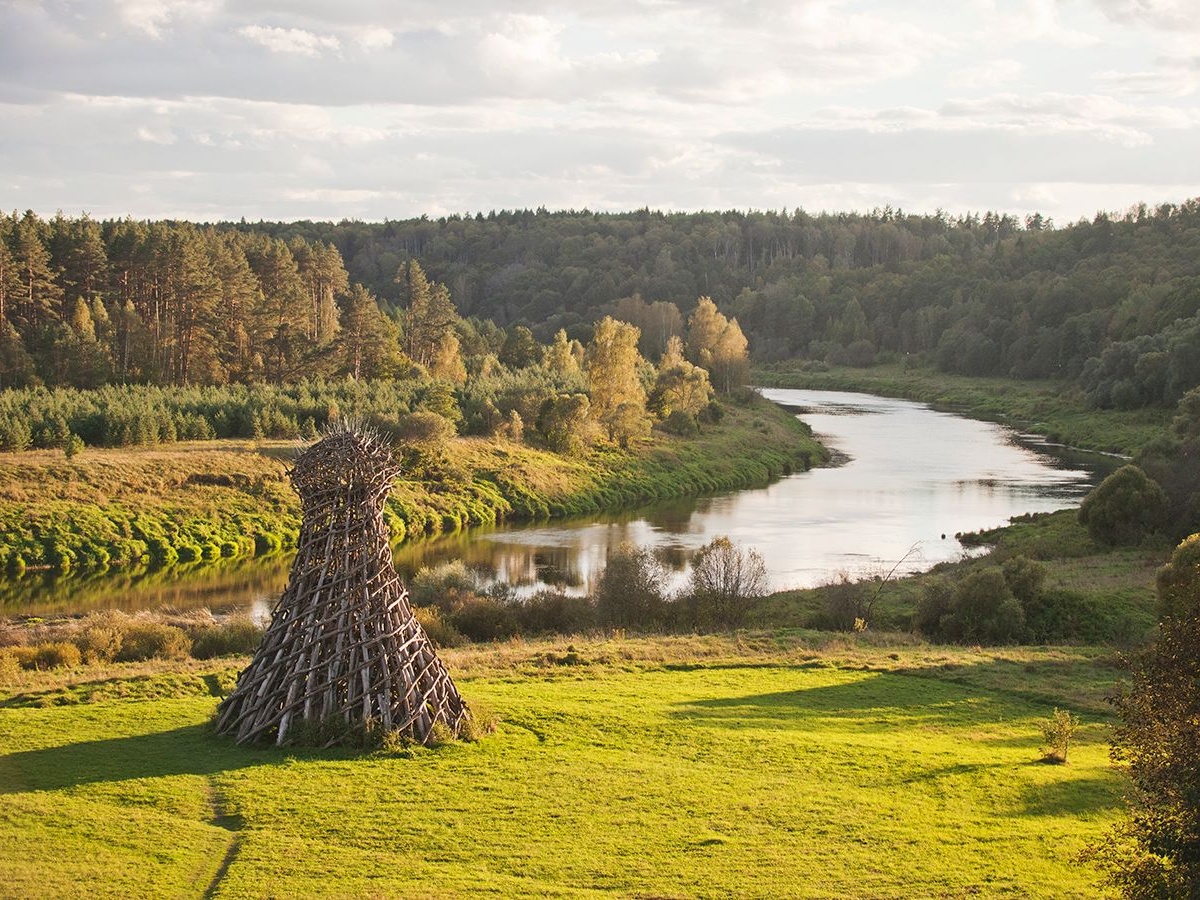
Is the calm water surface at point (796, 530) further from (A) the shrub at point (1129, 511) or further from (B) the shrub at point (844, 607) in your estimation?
(B) the shrub at point (844, 607)

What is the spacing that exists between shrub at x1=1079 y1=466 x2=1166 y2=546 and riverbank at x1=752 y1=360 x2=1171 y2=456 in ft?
92.1

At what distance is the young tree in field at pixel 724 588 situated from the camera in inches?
1447

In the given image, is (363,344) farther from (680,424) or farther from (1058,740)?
(1058,740)

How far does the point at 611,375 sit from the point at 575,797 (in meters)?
65.2

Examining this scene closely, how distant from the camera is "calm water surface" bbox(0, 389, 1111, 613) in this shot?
44844 mm

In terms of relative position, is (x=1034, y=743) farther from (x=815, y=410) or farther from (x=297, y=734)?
(x=815, y=410)

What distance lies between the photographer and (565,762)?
19078mm

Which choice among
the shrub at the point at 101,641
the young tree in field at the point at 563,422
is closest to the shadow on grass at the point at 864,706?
the shrub at the point at 101,641

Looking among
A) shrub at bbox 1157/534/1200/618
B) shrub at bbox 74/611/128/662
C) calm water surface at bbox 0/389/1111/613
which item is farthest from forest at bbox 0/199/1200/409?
shrub at bbox 1157/534/1200/618

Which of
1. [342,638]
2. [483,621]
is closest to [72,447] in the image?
[483,621]

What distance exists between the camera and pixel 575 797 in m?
17.3

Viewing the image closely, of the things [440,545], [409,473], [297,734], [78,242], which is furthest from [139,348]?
[297,734]

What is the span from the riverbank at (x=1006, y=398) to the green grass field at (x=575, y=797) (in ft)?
197

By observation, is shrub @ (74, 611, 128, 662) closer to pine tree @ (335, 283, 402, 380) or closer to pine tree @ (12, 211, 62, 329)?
pine tree @ (12, 211, 62, 329)
